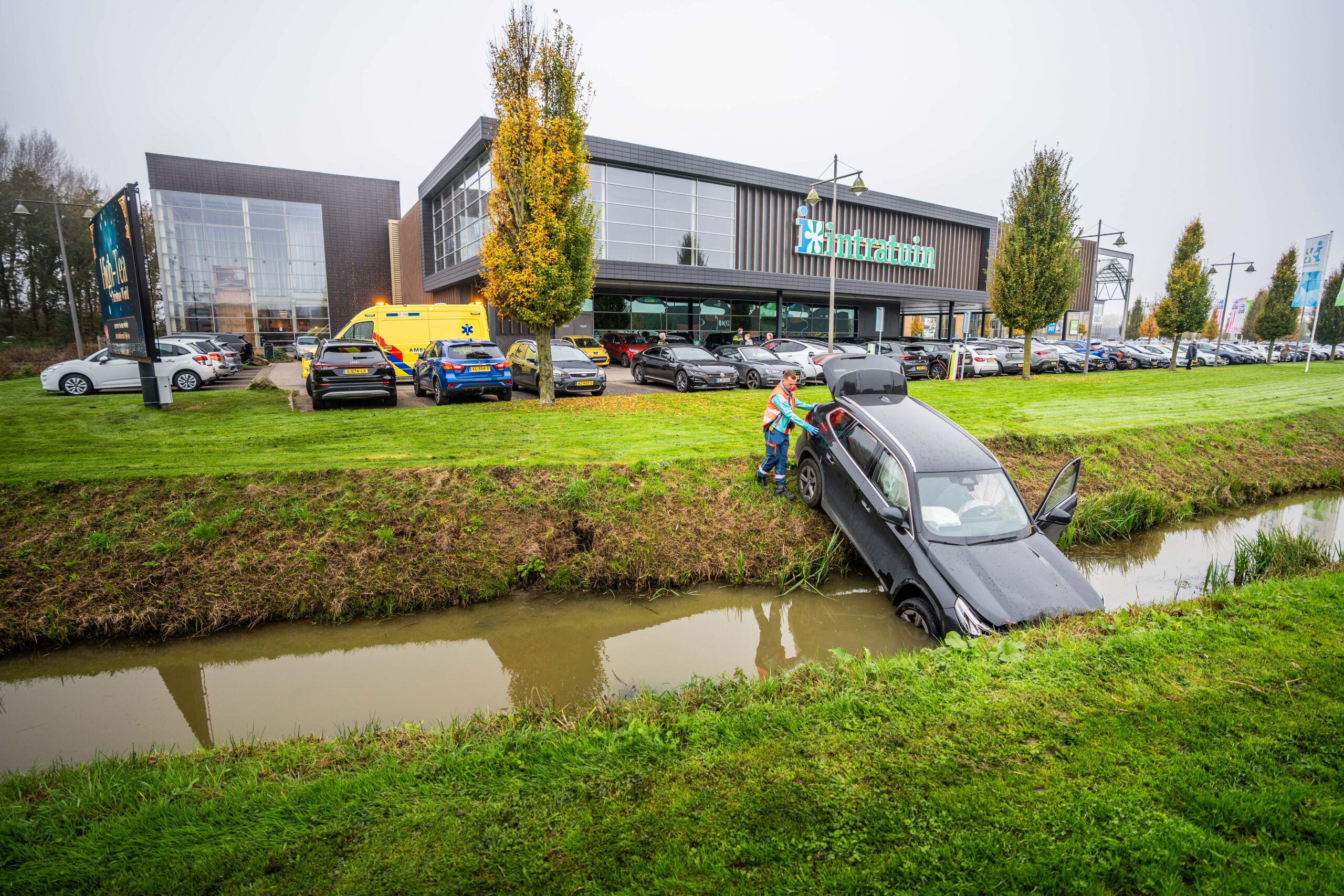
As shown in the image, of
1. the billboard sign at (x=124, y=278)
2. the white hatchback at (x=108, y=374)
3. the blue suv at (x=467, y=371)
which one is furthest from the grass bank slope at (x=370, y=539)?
the white hatchback at (x=108, y=374)

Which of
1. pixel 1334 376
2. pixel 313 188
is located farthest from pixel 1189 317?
pixel 313 188

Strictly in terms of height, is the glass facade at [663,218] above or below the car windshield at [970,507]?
above

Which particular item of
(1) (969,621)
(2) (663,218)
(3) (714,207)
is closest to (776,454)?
(1) (969,621)

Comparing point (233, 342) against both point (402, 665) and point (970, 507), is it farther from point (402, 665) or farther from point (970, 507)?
point (970, 507)

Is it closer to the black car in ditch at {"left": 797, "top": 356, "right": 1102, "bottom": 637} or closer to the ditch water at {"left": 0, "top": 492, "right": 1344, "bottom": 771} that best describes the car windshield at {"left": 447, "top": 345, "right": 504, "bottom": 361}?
the ditch water at {"left": 0, "top": 492, "right": 1344, "bottom": 771}

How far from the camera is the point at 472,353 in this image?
50.9 ft

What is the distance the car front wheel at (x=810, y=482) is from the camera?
8.39 m

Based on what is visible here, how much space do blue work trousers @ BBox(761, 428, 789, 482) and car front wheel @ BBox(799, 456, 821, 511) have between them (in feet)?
0.84

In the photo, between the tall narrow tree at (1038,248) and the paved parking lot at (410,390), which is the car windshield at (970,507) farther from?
the tall narrow tree at (1038,248)

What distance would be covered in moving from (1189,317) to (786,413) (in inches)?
1301

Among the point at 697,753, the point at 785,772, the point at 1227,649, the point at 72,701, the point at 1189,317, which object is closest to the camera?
the point at 785,772

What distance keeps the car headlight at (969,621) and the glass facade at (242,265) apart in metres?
53.4

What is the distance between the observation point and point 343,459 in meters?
8.98

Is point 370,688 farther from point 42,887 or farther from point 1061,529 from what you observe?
point 1061,529
